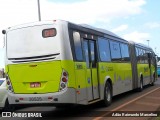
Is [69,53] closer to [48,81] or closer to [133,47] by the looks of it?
[48,81]

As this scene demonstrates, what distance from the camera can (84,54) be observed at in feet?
42.2

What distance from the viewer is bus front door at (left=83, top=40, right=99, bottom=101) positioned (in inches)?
509

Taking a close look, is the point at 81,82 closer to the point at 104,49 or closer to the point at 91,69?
the point at 91,69

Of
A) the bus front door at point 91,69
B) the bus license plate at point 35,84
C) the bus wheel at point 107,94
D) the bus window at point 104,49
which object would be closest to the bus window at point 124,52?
the bus window at point 104,49

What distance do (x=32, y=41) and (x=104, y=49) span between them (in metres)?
4.34

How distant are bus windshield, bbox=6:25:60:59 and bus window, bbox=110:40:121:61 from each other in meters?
5.51

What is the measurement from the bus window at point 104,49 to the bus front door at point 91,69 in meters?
0.71

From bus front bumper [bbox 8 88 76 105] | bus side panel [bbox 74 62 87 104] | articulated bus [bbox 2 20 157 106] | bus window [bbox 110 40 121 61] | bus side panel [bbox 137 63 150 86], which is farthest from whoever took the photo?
bus side panel [bbox 137 63 150 86]

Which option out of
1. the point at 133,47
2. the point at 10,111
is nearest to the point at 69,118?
the point at 10,111

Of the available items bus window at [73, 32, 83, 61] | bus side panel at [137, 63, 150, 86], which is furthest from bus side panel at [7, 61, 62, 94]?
bus side panel at [137, 63, 150, 86]

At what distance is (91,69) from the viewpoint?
13414 millimetres

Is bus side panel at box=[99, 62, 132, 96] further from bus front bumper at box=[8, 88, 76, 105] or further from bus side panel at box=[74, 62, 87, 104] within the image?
bus front bumper at box=[8, 88, 76, 105]

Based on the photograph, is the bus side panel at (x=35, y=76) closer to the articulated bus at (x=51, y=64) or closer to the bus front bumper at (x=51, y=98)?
A: the articulated bus at (x=51, y=64)

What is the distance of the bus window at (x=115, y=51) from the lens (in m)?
16.9
